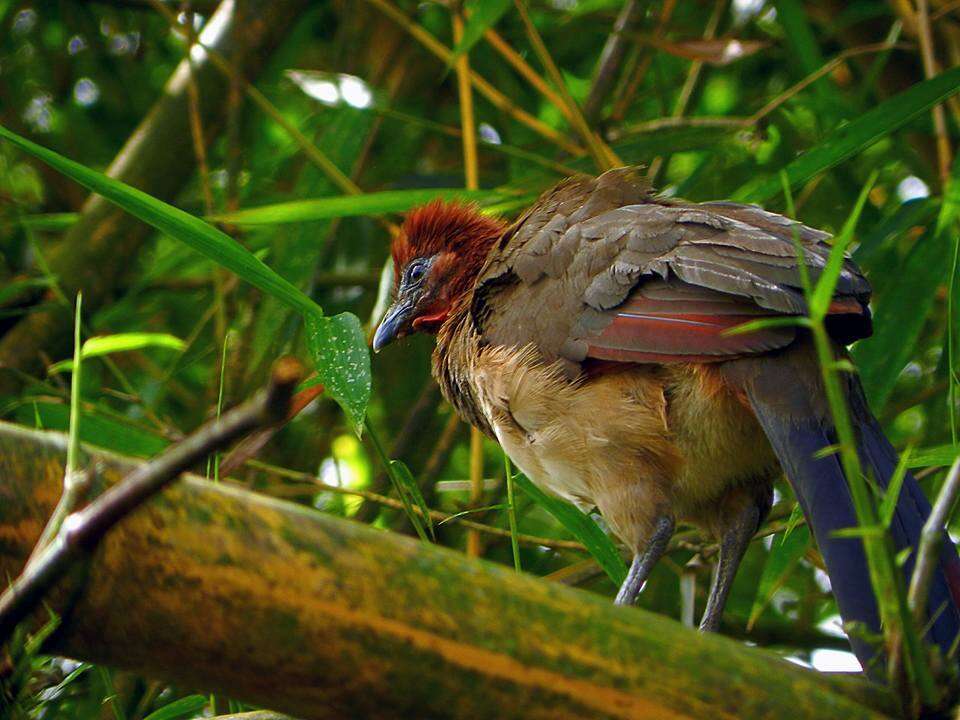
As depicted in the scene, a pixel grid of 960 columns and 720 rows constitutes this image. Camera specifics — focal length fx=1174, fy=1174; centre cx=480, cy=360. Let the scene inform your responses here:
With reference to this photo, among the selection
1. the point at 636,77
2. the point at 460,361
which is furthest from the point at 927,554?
the point at 636,77

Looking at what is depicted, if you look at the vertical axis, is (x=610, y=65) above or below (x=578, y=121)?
above

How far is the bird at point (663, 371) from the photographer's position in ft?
8.16

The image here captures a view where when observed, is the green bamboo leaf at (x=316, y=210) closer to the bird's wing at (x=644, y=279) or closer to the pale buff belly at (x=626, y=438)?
the bird's wing at (x=644, y=279)

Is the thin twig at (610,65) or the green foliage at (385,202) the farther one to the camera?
the thin twig at (610,65)

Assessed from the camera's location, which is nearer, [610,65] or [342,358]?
[342,358]

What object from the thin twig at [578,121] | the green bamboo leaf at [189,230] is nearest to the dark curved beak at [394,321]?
the thin twig at [578,121]

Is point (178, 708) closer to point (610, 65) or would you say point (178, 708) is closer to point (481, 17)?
point (481, 17)

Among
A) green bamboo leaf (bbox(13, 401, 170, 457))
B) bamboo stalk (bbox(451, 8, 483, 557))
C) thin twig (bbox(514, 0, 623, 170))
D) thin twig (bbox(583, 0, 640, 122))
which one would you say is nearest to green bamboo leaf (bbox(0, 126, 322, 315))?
green bamboo leaf (bbox(13, 401, 170, 457))

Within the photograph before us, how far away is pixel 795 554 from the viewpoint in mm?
3002

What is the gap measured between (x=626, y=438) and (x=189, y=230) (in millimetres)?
1143

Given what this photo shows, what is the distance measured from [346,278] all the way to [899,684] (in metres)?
3.43

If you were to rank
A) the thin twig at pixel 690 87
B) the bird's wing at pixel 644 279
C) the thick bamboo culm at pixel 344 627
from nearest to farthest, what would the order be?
the thick bamboo culm at pixel 344 627, the bird's wing at pixel 644 279, the thin twig at pixel 690 87

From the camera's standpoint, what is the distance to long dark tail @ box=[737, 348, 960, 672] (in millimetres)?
2092

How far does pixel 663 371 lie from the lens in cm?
282
